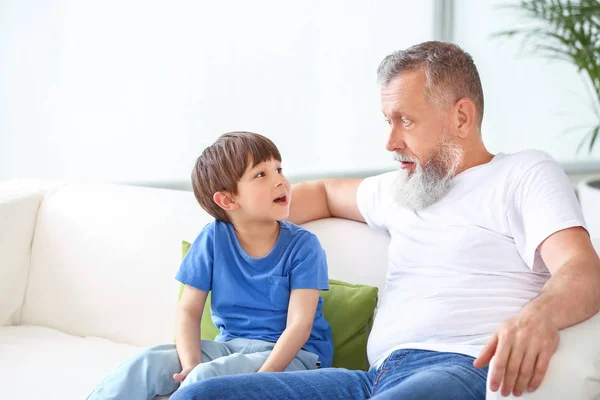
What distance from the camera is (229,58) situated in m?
3.60

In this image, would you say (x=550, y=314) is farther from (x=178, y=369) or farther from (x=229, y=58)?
(x=229, y=58)

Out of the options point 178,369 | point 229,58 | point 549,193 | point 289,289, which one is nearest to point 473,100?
point 549,193

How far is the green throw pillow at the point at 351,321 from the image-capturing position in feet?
6.78

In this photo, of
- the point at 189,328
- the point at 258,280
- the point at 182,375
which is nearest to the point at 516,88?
the point at 258,280

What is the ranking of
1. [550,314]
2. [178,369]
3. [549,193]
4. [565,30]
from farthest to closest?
[565,30]
[178,369]
[549,193]
[550,314]

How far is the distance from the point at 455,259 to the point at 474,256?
0.04 meters

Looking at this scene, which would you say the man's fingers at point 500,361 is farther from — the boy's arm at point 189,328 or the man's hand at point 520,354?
the boy's arm at point 189,328

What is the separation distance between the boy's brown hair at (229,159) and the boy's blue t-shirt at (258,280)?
4.6 inches

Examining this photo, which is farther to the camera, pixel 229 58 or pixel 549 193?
pixel 229 58

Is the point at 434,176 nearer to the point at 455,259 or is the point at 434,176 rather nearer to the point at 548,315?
the point at 455,259

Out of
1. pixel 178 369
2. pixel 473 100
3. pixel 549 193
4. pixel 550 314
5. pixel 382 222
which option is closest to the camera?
pixel 550 314

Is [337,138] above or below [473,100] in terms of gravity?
below

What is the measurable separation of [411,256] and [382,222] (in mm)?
208

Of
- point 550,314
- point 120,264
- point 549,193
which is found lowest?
point 120,264
